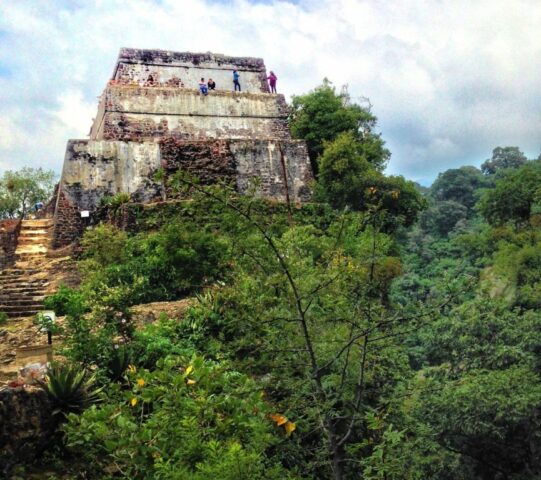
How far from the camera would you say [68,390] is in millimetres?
7094

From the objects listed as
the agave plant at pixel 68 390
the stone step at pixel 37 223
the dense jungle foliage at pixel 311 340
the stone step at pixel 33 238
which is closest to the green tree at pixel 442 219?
the dense jungle foliage at pixel 311 340

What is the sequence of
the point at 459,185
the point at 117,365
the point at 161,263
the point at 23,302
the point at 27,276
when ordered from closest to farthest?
the point at 117,365 → the point at 23,302 → the point at 161,263 → the point at 27,276 → the point at 459,185

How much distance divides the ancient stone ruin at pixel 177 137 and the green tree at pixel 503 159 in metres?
41.2

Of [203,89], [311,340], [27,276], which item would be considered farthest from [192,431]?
[203,89]

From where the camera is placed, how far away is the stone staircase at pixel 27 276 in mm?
12938

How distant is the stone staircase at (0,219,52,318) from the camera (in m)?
12.9

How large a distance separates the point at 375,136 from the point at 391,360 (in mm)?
16865

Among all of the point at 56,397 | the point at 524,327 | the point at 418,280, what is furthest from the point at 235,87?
the point at 56,397

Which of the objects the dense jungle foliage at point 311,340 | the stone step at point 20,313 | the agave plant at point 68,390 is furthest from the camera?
the stone step at point 20,313

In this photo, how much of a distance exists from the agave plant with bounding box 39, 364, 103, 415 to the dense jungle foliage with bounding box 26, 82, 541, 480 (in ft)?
0.33

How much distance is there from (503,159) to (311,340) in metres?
59.1

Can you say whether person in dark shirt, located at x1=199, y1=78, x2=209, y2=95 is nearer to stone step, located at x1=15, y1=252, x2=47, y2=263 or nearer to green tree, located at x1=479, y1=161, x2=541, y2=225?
stone step, located at x1=15, y1=252, x2=47, y2=263

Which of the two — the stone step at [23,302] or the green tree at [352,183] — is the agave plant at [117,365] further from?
the green tree at [352,183]

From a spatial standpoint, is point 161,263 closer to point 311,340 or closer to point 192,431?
point 311,340
